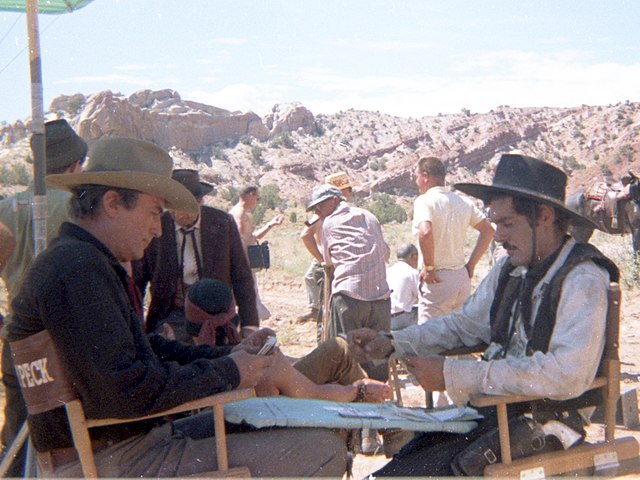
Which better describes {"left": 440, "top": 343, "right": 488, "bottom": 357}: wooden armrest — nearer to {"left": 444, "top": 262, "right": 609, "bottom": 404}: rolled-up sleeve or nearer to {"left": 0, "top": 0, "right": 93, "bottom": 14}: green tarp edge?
{"left": 444, "top": 262, "right": 609, "bottom": 404}: rolled-up sleeve

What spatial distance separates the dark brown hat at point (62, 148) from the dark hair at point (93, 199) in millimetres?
1496

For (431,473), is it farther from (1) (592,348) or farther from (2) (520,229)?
(2) (520,229)

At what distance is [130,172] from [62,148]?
1672 millimetres

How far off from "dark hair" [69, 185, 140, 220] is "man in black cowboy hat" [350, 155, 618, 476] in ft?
4.40

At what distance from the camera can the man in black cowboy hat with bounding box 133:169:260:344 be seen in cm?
452

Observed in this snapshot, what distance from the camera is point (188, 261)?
4.63 metres

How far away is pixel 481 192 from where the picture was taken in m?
3.43

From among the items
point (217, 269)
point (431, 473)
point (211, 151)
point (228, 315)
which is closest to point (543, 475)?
point (431, 473)

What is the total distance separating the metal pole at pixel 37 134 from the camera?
3.95m

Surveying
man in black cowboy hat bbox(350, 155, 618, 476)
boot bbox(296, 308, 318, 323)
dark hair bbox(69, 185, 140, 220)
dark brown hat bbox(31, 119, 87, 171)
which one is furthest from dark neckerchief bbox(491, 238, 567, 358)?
boot bbox(296, 308, 318, 323)

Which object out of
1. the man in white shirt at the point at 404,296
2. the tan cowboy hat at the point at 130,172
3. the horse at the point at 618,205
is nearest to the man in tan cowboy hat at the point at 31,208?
the tan cowboy hat at the point at 130,172

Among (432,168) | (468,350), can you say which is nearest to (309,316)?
(432,168)

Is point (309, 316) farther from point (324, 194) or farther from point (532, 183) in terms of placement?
point (532, 183)

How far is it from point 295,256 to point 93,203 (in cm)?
1847
